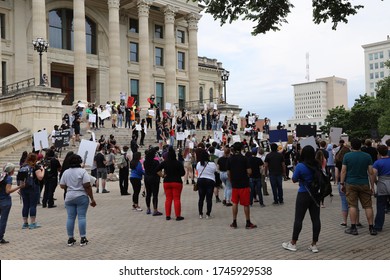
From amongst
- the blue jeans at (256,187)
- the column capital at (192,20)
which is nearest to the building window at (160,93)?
the column capital at (192,20)

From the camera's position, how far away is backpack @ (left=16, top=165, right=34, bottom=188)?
983 centimetres

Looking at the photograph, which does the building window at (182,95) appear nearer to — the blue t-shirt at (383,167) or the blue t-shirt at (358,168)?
the blue t-shirt at (383,167)

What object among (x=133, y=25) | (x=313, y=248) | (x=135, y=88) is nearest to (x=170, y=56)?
(x=135, y=88)

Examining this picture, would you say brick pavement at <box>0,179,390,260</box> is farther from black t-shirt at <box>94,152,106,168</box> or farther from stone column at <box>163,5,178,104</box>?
stone column at <box>163,5,178,104</box>

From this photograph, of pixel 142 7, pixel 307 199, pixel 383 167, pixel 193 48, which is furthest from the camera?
pixel 193 48

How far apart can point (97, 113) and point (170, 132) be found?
505 centimetres

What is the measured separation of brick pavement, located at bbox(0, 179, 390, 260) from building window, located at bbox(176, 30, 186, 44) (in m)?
40.3

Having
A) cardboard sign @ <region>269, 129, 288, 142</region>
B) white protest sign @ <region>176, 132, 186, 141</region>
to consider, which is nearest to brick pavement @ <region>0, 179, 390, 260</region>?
cardboard sign @ <region>269, 129, 288, 142</region>

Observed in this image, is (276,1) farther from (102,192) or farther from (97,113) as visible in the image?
(97,113)

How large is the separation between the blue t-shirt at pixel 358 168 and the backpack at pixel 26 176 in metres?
6.94

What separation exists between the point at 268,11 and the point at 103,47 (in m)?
31.4

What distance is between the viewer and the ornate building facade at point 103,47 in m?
36.7

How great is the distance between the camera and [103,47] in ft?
143

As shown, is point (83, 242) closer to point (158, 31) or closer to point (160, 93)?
point (160, 93)
